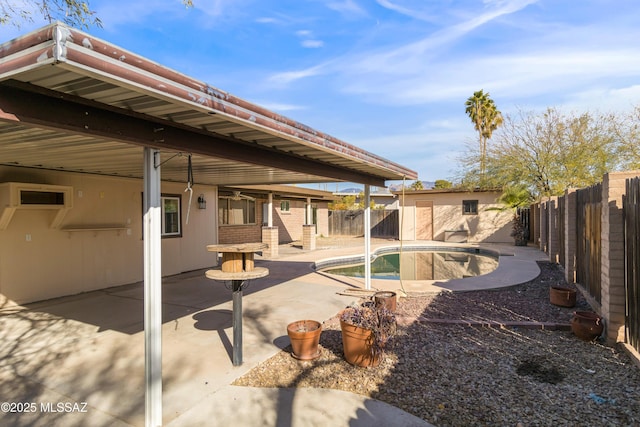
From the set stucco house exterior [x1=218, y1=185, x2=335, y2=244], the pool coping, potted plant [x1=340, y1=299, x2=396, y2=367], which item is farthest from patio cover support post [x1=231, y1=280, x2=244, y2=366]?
stucco house exterior [x1=218, y1=185, x2=335, y2=244]

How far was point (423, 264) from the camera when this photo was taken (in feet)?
45.2

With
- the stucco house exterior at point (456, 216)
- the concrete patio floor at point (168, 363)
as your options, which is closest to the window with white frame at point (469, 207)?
the stucco house exterior at point (456, 216)

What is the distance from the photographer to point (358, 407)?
10.3ft

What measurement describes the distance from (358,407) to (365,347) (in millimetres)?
790

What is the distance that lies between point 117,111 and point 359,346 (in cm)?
318

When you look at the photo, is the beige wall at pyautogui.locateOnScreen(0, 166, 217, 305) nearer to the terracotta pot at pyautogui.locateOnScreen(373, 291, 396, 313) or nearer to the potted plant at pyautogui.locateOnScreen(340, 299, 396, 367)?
the terracotta pot at pyautogui.locateOnScreen(373, 291, 396, 313)

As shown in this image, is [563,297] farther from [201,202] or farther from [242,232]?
[242,232]

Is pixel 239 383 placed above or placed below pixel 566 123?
below

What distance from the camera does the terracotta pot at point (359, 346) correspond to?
386 centimetres

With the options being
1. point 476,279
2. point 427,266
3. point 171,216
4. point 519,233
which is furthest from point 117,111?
point 519,233

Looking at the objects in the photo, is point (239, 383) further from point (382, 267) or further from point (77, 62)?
point (382, 267)

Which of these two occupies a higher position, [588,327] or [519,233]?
[519,233]

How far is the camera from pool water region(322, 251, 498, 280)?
11.5 m

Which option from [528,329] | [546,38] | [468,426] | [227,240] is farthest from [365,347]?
[227,240]
